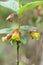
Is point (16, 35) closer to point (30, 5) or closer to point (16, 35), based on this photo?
point (16, 35)

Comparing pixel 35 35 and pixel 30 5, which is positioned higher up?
pixel 30 5

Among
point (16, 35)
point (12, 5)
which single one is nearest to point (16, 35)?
point (16, 35)

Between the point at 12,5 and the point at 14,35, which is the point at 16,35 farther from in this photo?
the point at 12,5

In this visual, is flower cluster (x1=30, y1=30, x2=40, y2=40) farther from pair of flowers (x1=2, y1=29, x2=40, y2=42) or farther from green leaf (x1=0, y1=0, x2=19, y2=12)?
green leaf (x1=0, y1=0, x2=19, y2=12)

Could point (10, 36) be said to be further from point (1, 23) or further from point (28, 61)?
point (1, 23)

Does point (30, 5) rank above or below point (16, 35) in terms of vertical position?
above

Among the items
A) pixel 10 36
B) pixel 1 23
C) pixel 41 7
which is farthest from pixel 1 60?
pixel 10 36

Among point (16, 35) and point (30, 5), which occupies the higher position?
point (30, 5)

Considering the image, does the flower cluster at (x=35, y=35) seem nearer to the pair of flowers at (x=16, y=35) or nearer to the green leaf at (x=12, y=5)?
the pair of flowers at (x=16, y=35)

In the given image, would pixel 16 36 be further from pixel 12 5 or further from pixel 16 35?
pixel 12 5

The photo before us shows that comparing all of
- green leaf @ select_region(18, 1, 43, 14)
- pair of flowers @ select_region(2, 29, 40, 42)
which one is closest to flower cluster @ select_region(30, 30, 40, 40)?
pair of flowers @ select_region(2, 29, 40, 42)

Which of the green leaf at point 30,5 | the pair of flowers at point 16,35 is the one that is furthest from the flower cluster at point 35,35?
the green leaf at point 30,5
